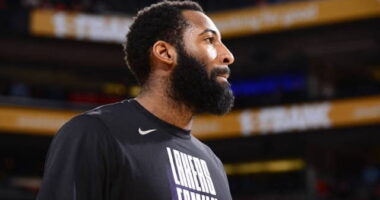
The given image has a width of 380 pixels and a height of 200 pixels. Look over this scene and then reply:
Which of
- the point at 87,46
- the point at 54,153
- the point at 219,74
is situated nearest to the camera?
the point at 54,153

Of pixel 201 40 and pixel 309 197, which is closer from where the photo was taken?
pixel 201 40

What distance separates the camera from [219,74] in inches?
78.4

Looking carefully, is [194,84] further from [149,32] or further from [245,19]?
[245,19]

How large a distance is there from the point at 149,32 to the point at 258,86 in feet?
59.2

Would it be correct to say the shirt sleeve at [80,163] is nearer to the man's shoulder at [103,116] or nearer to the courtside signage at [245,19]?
the man's shoulder at [103,116]

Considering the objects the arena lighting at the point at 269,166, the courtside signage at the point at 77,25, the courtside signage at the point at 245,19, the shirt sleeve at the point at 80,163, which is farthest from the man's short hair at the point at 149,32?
the arena lighting at the point at 269,166

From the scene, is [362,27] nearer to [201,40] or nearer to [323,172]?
[323,172]

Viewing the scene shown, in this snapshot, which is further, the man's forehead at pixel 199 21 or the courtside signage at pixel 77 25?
the courtside signage at pixel 77 25

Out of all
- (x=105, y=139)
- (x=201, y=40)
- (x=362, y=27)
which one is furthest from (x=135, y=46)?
(x=362, y=27)

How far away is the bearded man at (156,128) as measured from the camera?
5.48ft

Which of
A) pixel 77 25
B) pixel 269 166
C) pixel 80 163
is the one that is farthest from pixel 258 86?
pixel 80 163

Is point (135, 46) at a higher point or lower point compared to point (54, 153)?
higher

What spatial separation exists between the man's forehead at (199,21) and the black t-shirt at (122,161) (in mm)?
299

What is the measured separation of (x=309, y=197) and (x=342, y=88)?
4264mm
